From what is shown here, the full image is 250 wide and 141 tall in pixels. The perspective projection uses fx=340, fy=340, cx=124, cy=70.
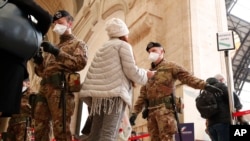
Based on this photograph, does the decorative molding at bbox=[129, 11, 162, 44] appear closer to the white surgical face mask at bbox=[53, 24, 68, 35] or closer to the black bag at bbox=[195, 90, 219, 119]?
the black bag at bbox=[195, 90, 219, 119]

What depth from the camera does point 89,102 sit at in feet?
11.6

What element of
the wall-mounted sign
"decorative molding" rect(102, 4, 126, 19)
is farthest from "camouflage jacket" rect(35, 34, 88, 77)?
"decorative molding" rect(102, 4, 126, 19)

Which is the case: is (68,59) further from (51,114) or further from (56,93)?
(51,114)

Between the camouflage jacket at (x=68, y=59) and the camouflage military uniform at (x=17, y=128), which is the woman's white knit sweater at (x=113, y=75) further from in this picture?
the camouflage military uniform at (x=17, y=128)

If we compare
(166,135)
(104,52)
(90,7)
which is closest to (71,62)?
(104,52)

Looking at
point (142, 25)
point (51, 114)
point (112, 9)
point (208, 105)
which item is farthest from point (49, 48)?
point (112, 9)

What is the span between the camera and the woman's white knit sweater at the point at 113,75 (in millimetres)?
3396

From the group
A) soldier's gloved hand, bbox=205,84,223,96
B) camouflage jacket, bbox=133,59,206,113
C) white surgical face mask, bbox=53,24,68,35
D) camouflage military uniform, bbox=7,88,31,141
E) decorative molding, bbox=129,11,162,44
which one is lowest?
camouflage military uniform, bbox=7,88,31,141

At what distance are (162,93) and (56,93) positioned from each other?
5.10 feet

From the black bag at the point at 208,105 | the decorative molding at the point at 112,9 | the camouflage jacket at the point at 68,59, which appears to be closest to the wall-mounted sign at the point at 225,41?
the black bag at the point at 208,105

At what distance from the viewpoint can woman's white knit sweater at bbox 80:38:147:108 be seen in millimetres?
3396

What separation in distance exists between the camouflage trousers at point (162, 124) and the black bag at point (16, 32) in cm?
250

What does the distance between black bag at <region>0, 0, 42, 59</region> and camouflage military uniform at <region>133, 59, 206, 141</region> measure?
252 cm

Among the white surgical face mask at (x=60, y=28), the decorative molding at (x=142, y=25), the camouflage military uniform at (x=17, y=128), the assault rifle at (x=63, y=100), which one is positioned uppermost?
the decorative molding at (x=142, y=25)
